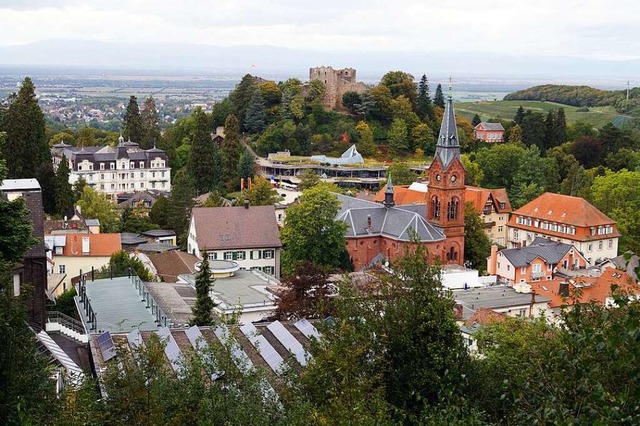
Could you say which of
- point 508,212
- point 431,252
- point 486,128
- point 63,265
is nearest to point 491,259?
point 431,252

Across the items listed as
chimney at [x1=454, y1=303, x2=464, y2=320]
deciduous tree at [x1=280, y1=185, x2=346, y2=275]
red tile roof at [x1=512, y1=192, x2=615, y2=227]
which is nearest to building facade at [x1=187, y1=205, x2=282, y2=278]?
deciduous tree at [x1=280, y1=185, x2=346, y2=275]

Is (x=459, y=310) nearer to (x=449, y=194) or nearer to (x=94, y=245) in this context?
(x=94, y=245)

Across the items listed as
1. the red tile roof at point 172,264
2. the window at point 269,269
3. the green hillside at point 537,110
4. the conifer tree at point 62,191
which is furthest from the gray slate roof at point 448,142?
the green hillside at point 537,110

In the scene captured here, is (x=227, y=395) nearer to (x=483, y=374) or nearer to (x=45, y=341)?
(x=483, y=374)

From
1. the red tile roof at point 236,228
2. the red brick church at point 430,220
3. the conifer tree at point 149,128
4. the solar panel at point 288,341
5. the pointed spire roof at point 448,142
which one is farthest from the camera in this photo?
the conifer tree at point 149,128

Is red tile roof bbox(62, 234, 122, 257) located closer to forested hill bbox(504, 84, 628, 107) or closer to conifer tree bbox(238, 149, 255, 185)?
conifer tree bbox(238, 149, 255, 185)

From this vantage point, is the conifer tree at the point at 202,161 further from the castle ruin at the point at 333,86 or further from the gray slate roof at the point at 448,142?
the gray slate roof at the point at 448,142
